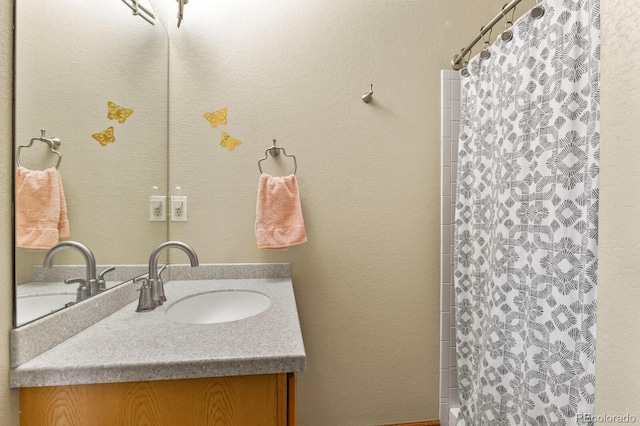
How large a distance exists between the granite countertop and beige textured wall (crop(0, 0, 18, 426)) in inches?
1.5

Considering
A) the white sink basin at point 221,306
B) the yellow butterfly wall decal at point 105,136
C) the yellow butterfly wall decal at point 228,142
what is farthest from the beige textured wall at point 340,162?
the yellow butterfly wall decal at point 105,136

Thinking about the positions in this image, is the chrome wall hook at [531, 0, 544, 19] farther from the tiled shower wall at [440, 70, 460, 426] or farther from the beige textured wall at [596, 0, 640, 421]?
the tiled shower wall at [440, 70, 460, 426]

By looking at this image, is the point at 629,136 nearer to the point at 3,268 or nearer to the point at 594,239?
the point at 594,239

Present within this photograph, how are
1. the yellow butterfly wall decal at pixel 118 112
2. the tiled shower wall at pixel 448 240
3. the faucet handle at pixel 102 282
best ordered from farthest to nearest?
the tiled shower wall at pixel 448 240 → the yellow butterfly wall decal at pixel 118 112 → the faucet handle at pixel 102 282

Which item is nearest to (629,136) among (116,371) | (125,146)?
(116,371)

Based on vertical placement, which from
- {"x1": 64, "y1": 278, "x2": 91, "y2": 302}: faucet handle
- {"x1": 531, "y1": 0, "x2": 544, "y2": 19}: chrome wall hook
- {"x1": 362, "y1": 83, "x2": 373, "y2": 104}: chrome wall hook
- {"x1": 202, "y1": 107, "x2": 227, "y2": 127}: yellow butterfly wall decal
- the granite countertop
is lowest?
the granite countertop

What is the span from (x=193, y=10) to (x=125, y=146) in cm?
73

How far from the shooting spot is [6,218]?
0.57 m

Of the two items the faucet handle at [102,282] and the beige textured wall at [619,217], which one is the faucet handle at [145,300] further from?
the beige textured wall at [619,217]

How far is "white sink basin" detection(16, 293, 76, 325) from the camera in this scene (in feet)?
1.98

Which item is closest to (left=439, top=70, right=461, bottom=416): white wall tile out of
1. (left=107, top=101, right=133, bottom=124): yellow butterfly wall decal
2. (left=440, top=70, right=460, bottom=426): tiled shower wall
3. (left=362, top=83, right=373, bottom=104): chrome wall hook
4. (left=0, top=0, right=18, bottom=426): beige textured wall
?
(left=440, top=70, right=460, bottom=426): tiled shower wall

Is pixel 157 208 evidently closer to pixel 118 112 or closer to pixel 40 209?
pixel 118 112

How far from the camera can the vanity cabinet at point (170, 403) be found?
1.93 ft

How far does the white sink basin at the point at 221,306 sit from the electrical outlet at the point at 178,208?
0.38 metres
